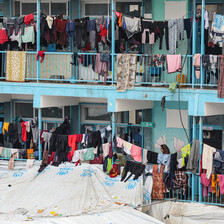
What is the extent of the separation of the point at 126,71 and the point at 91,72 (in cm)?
208

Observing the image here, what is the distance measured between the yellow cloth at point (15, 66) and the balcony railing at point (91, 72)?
0.64 feet

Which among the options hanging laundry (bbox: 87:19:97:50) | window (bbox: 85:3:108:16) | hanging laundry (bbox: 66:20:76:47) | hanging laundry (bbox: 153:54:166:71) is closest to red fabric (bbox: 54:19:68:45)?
hanging laundry (bbox: 66:20:76:47)

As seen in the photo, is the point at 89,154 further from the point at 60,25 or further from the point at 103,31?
the point at 60,25

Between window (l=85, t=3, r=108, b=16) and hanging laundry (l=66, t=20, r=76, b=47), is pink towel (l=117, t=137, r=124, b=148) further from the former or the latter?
window (l=85, t=3, r=108, b=16)

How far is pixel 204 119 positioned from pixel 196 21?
3.41 metres

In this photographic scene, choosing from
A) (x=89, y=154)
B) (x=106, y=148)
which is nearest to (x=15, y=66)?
(x=89, y=154)

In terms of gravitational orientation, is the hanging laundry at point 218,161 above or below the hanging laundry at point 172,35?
below

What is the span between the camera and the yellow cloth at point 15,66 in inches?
719

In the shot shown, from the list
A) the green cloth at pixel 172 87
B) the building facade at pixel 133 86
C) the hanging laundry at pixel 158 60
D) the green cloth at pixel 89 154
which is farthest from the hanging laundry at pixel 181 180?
the hanging laundry at pixel 158 60

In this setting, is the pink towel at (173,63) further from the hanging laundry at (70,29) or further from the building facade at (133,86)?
the hanging laundry at (70,29)

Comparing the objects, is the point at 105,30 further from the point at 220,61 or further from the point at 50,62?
the point at 220,61

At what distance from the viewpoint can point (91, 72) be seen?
18.7 metres

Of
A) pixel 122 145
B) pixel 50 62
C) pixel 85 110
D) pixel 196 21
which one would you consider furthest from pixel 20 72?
pixel 196 21

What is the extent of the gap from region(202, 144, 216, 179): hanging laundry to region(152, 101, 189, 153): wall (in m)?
2.13
